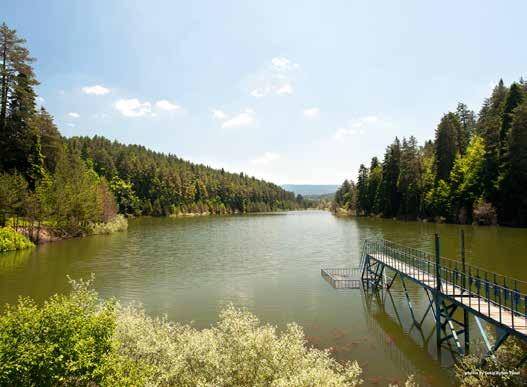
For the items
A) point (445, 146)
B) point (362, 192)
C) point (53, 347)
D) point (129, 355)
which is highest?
point (445, 146)

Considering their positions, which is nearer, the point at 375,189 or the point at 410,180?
the point at 410,180

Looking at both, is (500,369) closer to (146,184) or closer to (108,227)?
(108,227)

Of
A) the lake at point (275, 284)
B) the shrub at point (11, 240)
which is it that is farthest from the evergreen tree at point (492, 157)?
the shrub at point (11, 240)

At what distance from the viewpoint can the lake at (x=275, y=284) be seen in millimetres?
18781

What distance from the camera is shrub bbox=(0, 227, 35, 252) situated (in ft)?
151

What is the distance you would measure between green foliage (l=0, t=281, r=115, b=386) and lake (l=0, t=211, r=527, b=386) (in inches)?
380

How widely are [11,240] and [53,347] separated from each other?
161 feet

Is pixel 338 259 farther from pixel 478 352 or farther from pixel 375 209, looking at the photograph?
pixel 375 209

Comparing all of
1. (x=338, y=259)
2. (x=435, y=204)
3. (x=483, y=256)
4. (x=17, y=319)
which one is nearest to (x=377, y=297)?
(x=338, y=259)

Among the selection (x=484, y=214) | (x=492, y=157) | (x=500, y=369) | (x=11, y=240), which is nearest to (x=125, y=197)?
(x=11, y=240)

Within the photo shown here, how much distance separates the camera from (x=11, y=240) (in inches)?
1860

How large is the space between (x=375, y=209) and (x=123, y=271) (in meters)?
102

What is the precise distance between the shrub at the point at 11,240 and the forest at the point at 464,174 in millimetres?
83583

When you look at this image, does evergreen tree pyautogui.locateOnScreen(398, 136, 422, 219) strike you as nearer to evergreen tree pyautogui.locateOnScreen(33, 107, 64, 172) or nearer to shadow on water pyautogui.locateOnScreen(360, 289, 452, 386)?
shadow on water pyautogui.locateOnScreen(360, 289, 452, 386)
